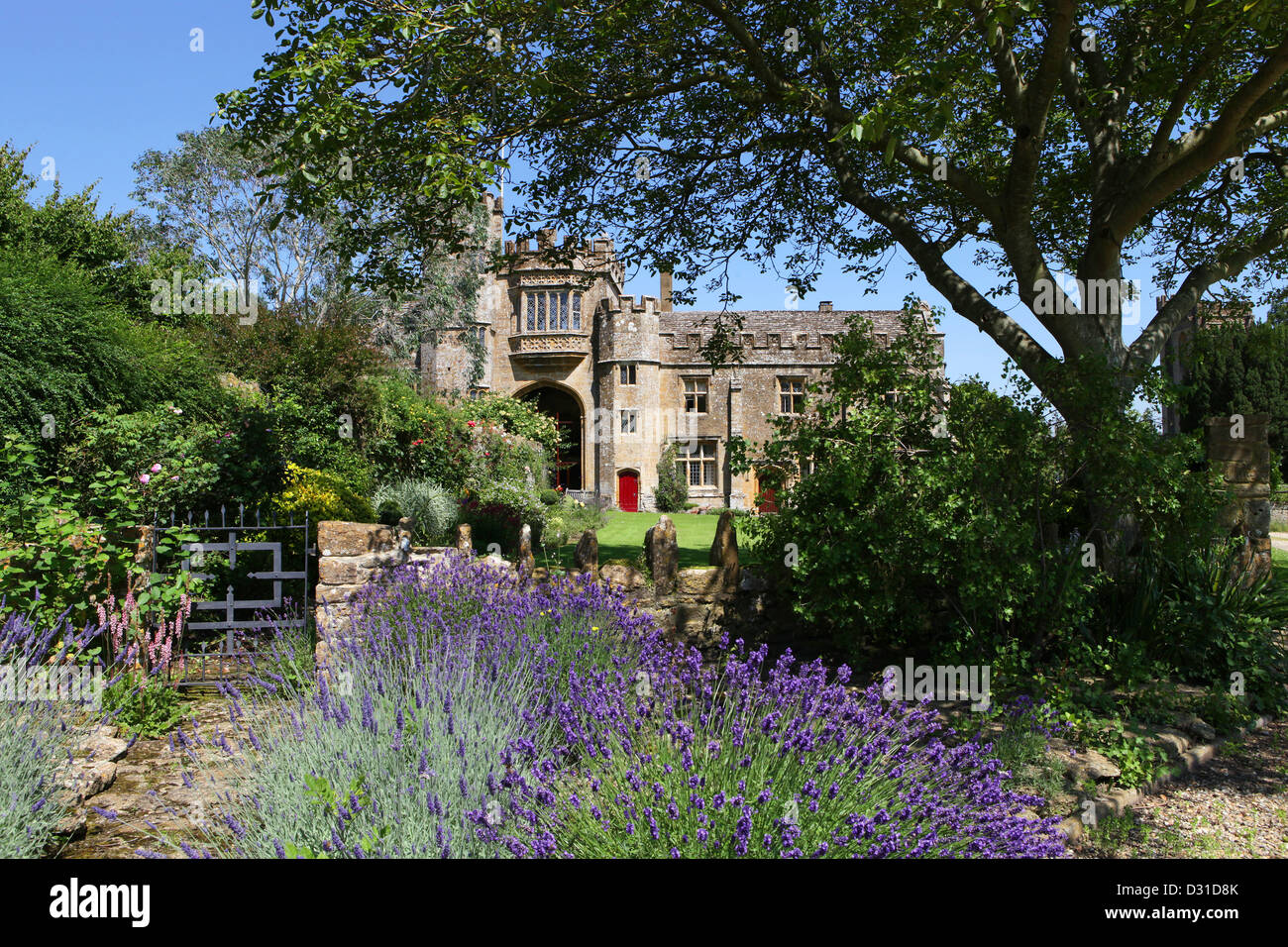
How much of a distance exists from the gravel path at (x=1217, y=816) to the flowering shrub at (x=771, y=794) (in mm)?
805

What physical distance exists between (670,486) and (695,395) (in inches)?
162

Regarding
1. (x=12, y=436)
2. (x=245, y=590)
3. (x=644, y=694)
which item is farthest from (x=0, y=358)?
(x=644, y=694)

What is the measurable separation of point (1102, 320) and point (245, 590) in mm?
8534

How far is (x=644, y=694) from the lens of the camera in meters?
3.83

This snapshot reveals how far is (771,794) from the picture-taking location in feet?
9.13

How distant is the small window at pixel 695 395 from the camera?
32.7 meters

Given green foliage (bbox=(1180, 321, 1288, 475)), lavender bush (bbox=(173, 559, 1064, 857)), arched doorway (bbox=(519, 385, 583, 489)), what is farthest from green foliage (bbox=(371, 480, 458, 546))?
green foliage (bbox=(1180, 321, 1288, 475))

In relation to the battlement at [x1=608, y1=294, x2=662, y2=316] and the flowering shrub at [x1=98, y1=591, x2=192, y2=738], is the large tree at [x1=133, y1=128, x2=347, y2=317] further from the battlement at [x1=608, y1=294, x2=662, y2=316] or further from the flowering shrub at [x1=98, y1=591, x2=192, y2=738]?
the flowering shrub at [x1=98, y1=591, x2=192, y2=738]

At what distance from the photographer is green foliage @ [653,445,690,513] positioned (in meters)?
30.9

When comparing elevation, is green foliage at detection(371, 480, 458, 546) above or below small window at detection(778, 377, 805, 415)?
below

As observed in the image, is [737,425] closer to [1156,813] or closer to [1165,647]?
[1165,647]

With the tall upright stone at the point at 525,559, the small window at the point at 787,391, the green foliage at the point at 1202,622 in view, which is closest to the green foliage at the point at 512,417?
the tall upright stone at the point at 525,559

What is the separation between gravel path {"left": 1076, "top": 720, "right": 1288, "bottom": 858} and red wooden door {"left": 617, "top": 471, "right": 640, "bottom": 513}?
1026 inches

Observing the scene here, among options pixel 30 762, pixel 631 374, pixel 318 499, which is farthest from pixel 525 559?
pixel 631 374
